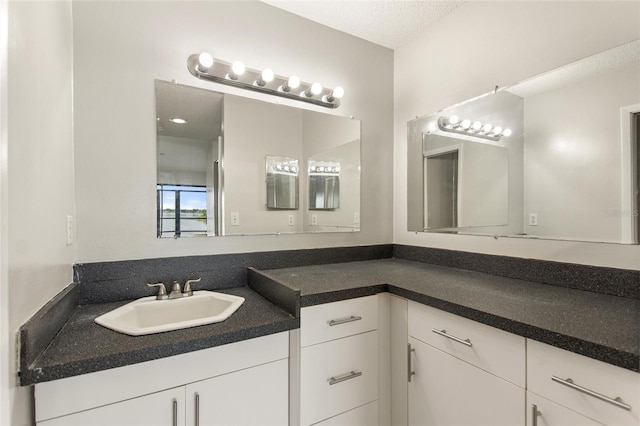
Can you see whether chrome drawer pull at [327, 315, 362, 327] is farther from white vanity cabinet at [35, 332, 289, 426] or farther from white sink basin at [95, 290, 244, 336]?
white sink basin at [95, 290, 244, 336]

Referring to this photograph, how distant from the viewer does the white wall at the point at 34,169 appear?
72 centimetres

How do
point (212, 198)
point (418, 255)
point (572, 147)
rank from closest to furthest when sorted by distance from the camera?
point (572, 147), point (212, 198), point (418, 255)

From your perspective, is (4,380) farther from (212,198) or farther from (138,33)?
(138,33)

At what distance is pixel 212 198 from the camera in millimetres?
1599

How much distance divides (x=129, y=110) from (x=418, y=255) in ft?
6.15

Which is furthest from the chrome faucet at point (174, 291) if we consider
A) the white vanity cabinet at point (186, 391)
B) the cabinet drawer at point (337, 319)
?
the cabinet drawer at point (337, 319)

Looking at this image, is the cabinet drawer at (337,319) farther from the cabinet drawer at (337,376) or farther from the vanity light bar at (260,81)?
the vanity light bar at (260,81)

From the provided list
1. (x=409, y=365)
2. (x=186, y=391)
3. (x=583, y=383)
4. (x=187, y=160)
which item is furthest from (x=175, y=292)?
(x=583, y=383)

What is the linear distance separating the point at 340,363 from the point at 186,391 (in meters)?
0.63

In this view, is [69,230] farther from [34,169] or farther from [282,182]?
[282,182]

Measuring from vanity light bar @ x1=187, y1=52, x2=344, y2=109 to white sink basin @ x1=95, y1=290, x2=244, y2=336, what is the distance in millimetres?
1133

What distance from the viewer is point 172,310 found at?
53.6 inches

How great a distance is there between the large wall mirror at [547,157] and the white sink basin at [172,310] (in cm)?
138

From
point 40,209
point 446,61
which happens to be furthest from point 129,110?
point 446,61
